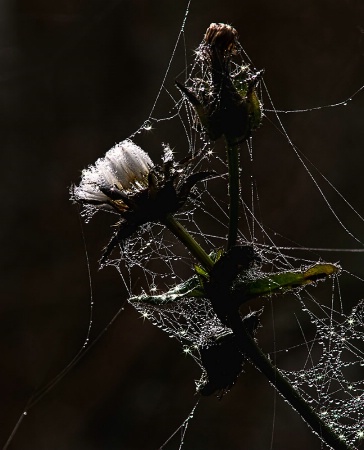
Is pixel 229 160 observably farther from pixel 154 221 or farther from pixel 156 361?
pixel 156 361

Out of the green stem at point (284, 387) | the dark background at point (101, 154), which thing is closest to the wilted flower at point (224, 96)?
the green stem at point (284, 387)

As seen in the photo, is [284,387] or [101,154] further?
[101,154]

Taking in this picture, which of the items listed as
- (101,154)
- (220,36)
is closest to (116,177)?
(220,36)

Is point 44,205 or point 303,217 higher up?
point 44,205

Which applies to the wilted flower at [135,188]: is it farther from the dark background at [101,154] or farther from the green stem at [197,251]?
the dark background at [101,154]

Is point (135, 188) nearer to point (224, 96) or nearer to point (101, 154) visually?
point (224, 96)

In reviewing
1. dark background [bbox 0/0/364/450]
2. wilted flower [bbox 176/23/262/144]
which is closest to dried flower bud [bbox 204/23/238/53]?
wilted flower [bbox 176/23/262/144]

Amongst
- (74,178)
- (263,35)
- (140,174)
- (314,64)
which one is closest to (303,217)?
(314,64)
